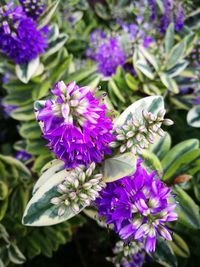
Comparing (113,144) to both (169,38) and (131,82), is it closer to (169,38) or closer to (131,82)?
(131,82)

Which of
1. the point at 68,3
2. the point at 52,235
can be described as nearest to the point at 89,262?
the point at 52,235

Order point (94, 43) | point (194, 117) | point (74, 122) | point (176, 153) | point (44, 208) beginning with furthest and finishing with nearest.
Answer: point (94, 43), point (194, 117), point (176, 153), point (44, 208), point (74, 122)

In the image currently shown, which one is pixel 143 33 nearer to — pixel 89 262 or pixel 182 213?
pixel 182 213

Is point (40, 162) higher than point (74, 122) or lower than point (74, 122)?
lower

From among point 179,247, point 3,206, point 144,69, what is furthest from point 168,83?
point 3,206

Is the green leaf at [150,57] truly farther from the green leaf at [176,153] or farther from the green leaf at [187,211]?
the green leaf at [187,211]

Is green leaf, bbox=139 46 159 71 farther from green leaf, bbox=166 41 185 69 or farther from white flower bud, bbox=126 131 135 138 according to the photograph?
white flower bud, bbox=126 131 135 138
